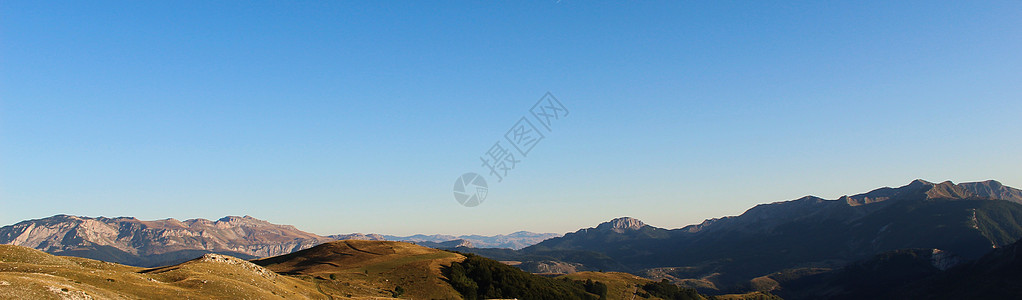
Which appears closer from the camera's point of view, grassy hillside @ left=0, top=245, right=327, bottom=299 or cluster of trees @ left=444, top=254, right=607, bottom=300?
grassy hillside @ left=0, top=245, right=327, bottom=299

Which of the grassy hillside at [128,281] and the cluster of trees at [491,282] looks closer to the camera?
the grassy hillside at [128,281]

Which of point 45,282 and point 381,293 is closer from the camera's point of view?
point 45,282

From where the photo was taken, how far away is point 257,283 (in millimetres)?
78688

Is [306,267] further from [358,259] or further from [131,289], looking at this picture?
[131,289]

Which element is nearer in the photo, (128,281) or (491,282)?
(128,281)

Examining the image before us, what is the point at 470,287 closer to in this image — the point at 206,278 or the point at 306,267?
the point at 306,267

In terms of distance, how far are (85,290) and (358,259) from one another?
3562 inches

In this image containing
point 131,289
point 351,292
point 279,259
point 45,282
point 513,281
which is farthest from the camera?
point 279,259

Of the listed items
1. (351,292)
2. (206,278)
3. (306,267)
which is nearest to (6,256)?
(206,278)

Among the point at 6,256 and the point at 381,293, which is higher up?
the point at 6,256

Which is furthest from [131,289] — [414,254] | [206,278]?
[414,254]

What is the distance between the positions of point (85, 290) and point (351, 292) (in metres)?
48.9

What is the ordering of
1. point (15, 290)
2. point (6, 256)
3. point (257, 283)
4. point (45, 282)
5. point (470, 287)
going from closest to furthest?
point (15, 290), point (45, 282), point (6, 256), point (257, 283), point (470, 287)

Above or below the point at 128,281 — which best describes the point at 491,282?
below
